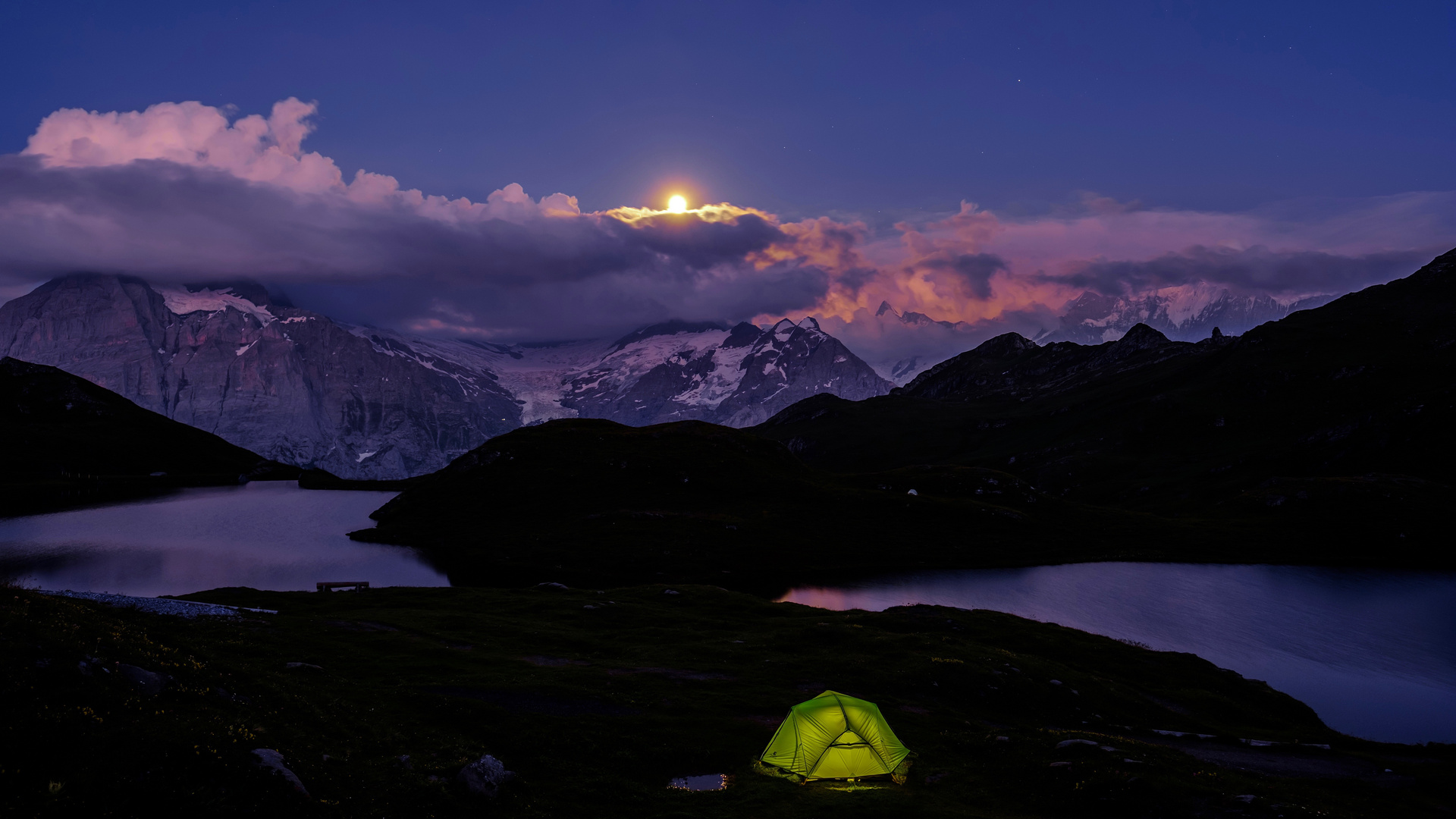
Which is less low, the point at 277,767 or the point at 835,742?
the point at 277,767

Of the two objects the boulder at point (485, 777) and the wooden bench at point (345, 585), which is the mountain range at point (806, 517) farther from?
the boulder at point (485, 777)

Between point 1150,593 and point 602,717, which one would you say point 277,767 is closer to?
point 602,717

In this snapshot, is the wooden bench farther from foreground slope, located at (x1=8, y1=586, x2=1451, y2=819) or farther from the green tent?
the green tent

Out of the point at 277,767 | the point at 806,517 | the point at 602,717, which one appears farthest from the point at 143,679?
the point at 806,517

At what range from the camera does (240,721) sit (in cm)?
2320

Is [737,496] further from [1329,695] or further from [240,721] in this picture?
[240,721]

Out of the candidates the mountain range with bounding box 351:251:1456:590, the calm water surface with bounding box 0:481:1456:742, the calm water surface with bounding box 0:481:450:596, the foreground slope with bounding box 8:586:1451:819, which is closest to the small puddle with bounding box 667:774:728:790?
the foreground slope with bounding box 8:586:1451:819

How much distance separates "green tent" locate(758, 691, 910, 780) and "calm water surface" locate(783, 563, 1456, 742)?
52.7 m

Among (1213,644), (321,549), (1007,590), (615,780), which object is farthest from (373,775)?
(321,549)

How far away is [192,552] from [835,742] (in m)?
133

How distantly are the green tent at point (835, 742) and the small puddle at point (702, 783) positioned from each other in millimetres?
Result: 2969

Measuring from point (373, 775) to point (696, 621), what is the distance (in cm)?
4830

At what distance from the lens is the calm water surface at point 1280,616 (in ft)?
234

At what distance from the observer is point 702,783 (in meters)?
32.3
